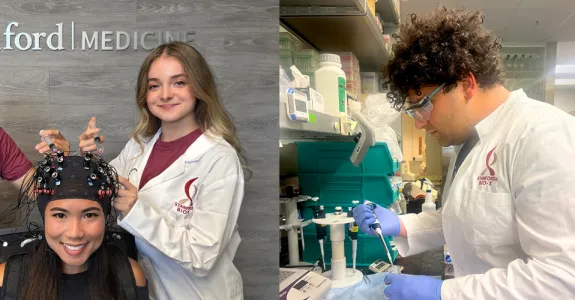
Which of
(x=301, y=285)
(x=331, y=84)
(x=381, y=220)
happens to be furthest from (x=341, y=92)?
(x=301, y=285)

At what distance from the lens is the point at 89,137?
1210mm

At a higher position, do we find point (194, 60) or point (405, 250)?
point (194, 60)

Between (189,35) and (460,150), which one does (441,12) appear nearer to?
(460,150)

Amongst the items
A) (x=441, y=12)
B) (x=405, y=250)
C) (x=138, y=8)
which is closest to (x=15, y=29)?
(x=138, y=8)

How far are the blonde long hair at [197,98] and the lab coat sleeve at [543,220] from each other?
2.47 ft

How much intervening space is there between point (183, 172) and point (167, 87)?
0.75 ft

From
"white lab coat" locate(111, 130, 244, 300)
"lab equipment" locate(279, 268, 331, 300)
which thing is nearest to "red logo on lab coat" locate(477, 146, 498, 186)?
"white lab coat" locate(111, 130, 244, 300)

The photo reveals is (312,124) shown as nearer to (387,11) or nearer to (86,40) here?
(86,40)

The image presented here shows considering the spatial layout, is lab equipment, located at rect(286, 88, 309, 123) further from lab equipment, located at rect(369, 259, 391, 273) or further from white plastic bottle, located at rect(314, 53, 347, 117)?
lab equipment, located at rect(369, 259, 391, 273)

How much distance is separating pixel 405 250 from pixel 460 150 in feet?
1.69

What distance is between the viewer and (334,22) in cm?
232

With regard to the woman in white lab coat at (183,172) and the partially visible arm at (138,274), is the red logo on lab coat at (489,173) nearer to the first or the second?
A: the woman in white lab coat at (183,172)

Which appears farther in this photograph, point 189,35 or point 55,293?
point 189,35

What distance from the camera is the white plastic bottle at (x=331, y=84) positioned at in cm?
211
